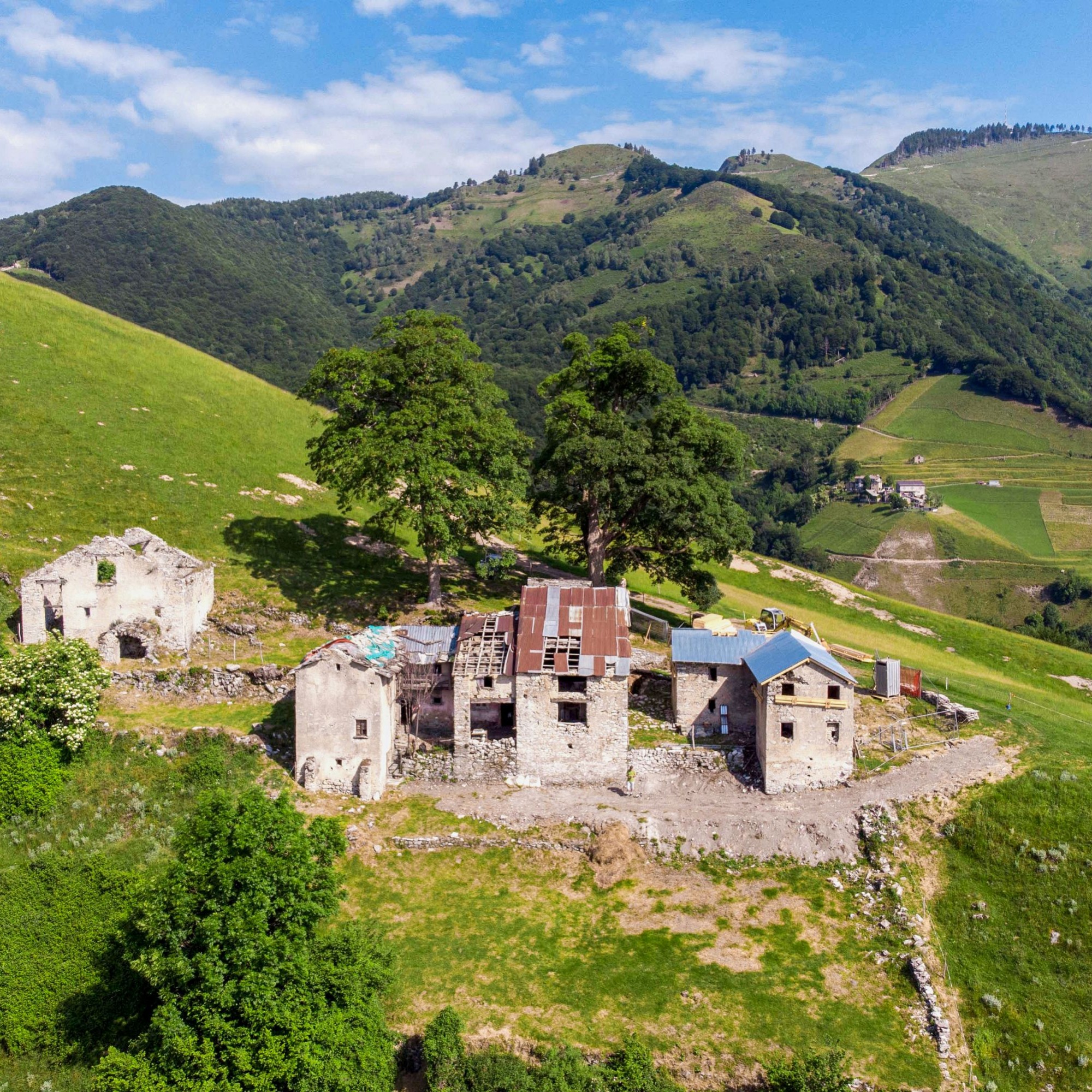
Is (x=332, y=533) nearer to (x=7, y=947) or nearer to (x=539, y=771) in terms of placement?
(x=539, y=771)

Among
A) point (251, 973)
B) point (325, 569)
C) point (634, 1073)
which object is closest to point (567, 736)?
point (634, 1073)

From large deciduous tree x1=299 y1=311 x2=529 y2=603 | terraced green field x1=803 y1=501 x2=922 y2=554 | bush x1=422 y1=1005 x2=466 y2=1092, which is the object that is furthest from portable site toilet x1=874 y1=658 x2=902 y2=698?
terraced green field x1=803 y1=501 x2=922 y2=554

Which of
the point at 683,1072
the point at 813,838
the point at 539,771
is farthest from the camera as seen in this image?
the point at 539,771

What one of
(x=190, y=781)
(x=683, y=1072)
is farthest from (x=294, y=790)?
(x=683, y=1072)

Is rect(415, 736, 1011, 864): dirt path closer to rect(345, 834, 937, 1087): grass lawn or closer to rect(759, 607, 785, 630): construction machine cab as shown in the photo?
rect(345, 834, 937, 1087): grass lawn

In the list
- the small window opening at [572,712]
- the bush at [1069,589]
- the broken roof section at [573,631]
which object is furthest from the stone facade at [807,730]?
the bush at [1069,589]
